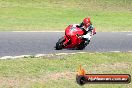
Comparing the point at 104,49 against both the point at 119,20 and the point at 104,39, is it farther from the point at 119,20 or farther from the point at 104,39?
the point at 119,20

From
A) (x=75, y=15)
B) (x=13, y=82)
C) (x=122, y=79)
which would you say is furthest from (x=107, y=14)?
(x=122, y=79)

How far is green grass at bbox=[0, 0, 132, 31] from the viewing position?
33.3m

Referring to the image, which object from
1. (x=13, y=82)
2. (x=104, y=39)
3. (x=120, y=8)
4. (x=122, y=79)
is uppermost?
(x=122, y=79)

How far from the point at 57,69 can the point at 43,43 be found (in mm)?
6377

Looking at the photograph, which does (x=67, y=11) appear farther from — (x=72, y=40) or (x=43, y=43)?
(x=72, y=40)

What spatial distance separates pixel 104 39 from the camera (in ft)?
70.8

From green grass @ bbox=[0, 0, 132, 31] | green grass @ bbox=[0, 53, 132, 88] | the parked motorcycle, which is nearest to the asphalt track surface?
the parked motorcycle

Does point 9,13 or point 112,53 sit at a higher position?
point 112,53

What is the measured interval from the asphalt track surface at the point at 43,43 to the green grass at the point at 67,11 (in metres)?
9.20

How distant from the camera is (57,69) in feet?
41.6

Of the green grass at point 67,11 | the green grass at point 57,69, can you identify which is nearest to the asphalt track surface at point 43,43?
the green grass at point 57,69

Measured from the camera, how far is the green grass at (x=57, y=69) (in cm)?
1085

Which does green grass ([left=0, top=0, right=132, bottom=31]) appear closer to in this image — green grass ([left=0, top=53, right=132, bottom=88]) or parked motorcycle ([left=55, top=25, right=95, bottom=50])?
parked motorcycle ([left=55, top=25, right=95, bottom=50])

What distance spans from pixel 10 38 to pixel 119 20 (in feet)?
54.9
